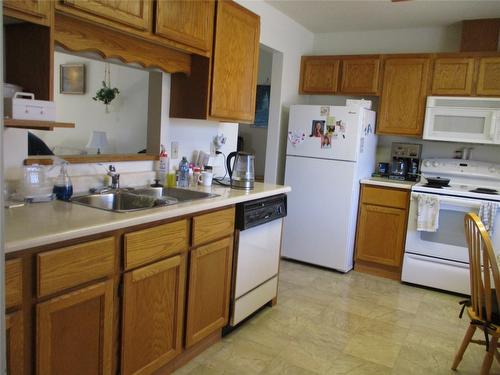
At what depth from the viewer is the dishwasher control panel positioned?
2553 mm

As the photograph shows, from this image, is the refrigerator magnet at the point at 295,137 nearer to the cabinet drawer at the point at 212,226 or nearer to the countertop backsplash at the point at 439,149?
the countertop backsplash at the point at 439,149

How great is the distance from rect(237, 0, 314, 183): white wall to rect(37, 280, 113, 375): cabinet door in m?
2.84

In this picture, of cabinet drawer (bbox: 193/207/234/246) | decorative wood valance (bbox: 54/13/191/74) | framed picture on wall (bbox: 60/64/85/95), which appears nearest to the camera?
decorative wood valance (bbox: 54/13/191/74)

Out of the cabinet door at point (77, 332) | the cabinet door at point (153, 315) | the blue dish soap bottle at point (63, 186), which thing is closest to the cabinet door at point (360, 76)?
the cabinet door at point (153, 315)

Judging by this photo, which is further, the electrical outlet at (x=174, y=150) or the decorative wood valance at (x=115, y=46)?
Answer: the electrical outlet at (x=174, y=150)

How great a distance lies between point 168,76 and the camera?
9.34 feet

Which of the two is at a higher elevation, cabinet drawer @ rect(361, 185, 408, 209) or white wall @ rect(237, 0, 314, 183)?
white wall @ rect(237, 0, 314, 183)

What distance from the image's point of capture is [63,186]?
6.86 feet

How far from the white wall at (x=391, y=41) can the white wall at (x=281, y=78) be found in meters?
0.27

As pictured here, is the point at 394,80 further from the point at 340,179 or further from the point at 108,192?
the point at 108,192

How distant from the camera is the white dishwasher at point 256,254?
2.61m

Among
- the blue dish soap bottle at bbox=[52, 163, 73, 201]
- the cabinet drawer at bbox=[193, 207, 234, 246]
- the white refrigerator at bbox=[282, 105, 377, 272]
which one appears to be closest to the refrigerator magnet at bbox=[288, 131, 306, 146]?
the white refrigerator at bbox=[282, 105, 377, 272]

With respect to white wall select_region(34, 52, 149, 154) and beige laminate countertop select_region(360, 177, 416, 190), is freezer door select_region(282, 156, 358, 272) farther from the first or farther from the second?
white wall select_region(34, 52, 149, 154)

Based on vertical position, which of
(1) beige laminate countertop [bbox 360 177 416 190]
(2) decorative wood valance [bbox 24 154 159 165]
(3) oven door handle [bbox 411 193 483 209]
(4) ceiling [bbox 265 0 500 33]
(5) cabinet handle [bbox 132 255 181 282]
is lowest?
(5) cabinet handle [bbox 132 255 181 282]
